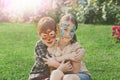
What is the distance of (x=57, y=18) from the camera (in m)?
15.7

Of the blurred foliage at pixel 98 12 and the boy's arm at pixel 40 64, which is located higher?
the boy's arm at pixel 40 64

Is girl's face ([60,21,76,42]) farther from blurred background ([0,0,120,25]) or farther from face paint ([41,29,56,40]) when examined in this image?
blurred background ([0,0,120,25])

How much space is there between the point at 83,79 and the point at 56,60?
34 cm

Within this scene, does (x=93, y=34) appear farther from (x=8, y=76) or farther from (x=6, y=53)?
(x=8, y=76)

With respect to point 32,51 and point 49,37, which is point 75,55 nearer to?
point 49,37

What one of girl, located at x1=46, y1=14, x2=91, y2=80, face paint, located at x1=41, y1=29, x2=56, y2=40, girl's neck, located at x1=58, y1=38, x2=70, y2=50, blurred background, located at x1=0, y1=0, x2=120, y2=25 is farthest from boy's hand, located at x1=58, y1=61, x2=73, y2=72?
blurred background, located at x1=0, y1=0, x2=120, y2=25

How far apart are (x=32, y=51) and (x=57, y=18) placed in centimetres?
611

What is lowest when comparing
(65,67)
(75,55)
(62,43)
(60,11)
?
(60,11)

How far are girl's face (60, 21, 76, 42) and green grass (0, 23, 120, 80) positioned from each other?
2034 mm

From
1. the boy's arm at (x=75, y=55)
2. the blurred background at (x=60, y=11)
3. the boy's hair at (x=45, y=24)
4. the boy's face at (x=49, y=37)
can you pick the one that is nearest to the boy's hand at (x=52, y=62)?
the boy's arm at (x=75, y=55)

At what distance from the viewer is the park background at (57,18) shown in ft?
26.1

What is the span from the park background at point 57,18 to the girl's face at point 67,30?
203 cm

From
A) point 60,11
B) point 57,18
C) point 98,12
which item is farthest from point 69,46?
point 60,11

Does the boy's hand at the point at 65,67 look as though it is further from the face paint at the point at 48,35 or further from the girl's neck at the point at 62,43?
the face paint at the point at 48,35
